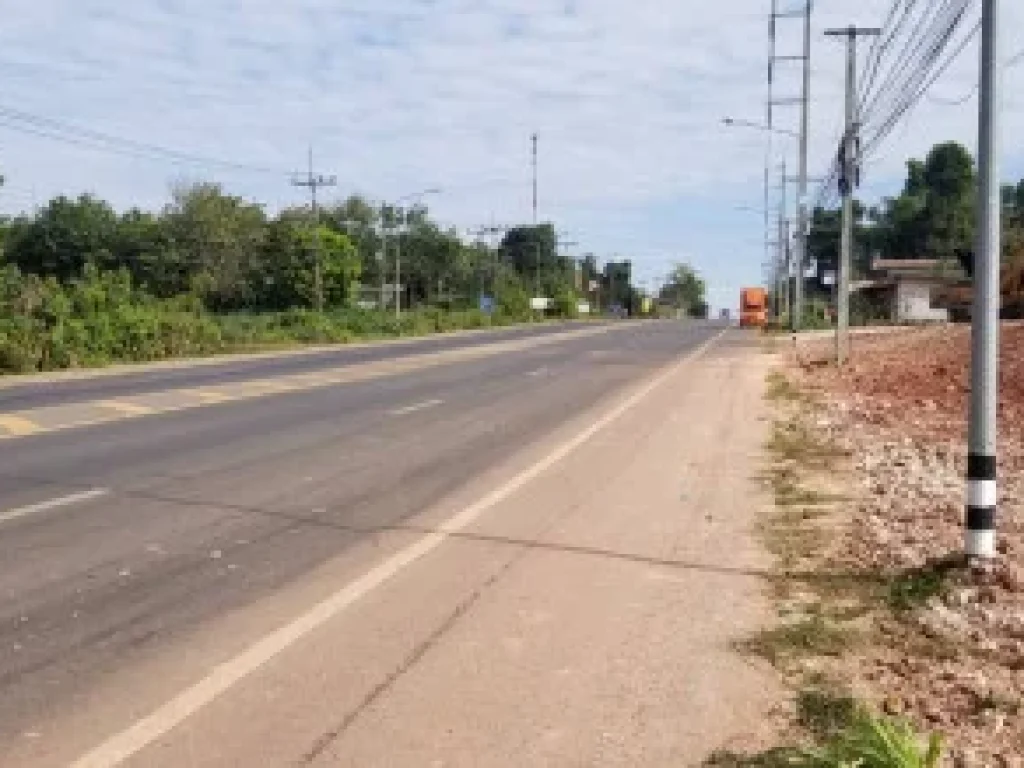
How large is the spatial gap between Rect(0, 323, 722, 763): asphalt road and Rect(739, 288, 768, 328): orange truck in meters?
68.4

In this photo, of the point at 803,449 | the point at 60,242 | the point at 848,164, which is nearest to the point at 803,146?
the point at 848,164

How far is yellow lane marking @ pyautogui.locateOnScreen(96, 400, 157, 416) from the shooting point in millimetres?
20141

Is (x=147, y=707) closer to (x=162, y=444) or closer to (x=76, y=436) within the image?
(x=162, y=444)

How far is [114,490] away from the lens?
11.8 metres

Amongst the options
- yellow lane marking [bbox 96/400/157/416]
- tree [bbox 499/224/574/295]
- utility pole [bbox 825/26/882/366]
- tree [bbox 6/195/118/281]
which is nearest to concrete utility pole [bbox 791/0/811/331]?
utility pole [bbox 825/26/882/366]

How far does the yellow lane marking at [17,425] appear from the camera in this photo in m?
17.3

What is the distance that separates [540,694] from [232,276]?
9455cm

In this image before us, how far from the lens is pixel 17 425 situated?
18.2m

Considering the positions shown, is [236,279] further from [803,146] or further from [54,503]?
[54,503]

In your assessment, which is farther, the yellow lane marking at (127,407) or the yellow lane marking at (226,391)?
the yellow lane marking at (127,407)

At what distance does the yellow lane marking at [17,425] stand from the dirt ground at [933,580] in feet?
34.6

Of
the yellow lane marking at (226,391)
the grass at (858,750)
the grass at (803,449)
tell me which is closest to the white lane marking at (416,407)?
the yellow lane marking at (226,391)

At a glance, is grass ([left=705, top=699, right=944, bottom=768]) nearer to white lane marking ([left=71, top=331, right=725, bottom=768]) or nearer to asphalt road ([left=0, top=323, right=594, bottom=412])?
white lane marking ([left=71, top=331, right=725, bottom=768])

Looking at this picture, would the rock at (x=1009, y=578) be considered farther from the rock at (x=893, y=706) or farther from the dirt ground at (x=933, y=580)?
the rock at (x=893, y=706)
